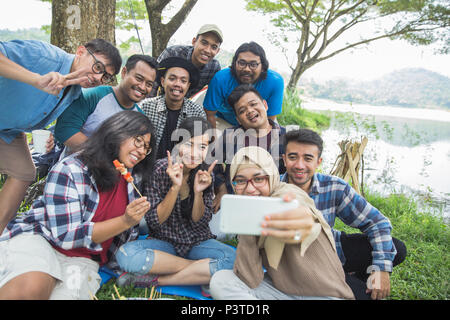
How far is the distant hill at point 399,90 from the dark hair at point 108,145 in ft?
60.3

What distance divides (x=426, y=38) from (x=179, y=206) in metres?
11.3

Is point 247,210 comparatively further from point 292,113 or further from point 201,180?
point 292,113

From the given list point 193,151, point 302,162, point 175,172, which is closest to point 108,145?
point 175,172

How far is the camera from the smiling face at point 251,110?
2984 mm

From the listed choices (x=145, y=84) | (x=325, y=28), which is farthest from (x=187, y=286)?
(x=325, y=28)

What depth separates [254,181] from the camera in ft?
6.33

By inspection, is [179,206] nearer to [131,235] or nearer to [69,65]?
[131,235]

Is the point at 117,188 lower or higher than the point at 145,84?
lower

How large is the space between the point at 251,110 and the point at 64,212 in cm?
189

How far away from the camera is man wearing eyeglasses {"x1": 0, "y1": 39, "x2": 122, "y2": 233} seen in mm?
2156

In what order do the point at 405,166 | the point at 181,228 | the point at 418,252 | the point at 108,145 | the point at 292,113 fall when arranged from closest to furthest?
1. the point at 108,145
2. the point at 181,228
3. the point at 418,252
4. the point at 405,166
5. the point at 292,113

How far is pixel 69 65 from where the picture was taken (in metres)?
2.34

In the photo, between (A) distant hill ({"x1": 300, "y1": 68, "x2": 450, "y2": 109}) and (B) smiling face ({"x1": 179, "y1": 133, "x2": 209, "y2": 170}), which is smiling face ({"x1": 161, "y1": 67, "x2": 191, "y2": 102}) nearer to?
(B) smiling face ({"x1": 179, "y1": 133, "x2": 209, "y2": 170})

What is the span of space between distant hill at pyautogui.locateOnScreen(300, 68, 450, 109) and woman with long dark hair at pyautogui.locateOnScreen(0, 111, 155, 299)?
1846 centimetres
